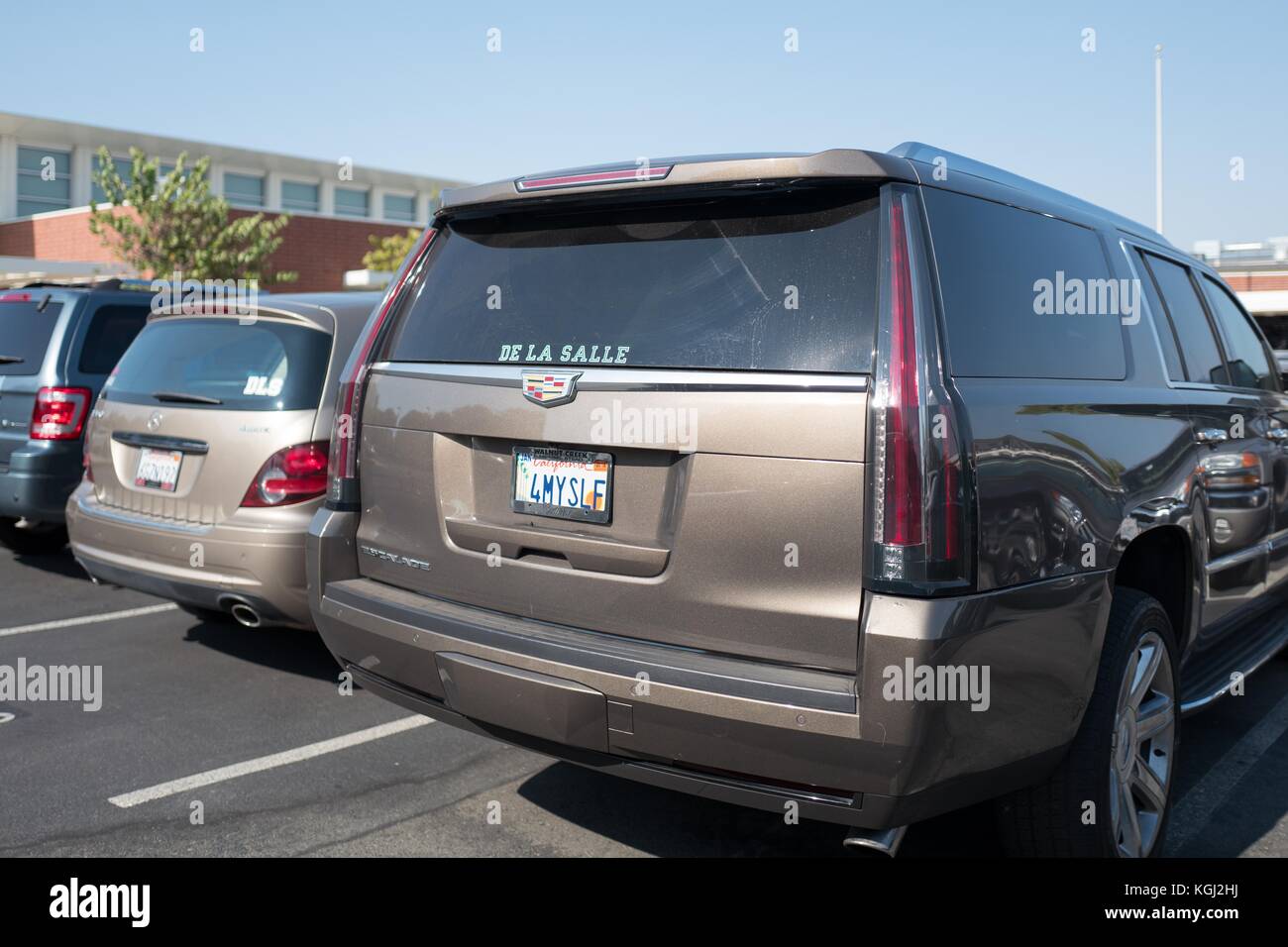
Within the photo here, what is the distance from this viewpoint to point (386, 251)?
28984 mm

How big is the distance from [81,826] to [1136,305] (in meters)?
3.82

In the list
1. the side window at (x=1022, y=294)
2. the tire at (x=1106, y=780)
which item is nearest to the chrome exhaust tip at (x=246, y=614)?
the tire at (x=1106, y=780)

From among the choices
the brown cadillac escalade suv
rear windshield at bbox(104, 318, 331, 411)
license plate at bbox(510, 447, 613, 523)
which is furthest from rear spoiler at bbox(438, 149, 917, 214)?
rear windshield at bbox(104, 318, 331, 411)

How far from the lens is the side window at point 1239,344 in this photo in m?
4.89

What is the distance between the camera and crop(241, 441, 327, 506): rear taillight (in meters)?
5.19

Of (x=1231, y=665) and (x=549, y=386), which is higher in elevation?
(x=549, y=386)

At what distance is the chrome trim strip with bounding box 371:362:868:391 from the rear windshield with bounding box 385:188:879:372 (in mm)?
27

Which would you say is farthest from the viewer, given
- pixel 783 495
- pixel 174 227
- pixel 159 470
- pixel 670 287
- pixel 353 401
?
pixel 174 227

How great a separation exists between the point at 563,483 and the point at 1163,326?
233 centimetres

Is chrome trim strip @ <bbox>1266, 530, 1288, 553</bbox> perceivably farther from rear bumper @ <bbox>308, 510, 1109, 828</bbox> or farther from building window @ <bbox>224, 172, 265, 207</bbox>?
building window @ <bbox>224, 172, 265, 207</bbox>

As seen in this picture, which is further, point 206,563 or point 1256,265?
point 1256,265

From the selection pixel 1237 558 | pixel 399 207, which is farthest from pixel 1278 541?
pixel 399 207

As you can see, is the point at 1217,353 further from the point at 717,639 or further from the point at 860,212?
the point at 717,639

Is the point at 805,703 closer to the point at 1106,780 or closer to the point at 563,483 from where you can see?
the point at 563,483
